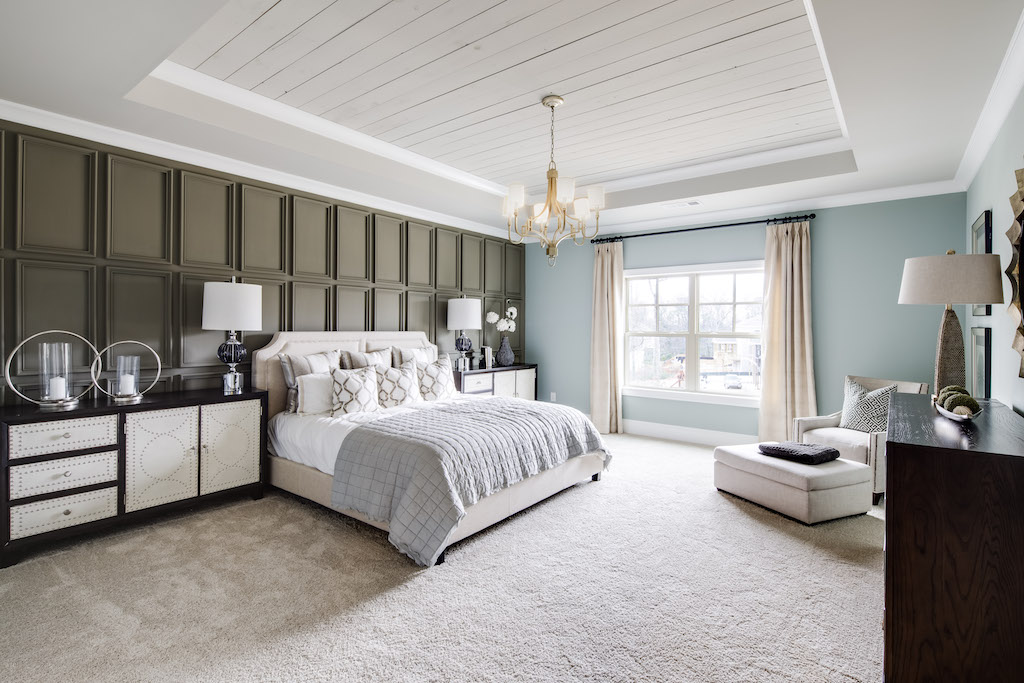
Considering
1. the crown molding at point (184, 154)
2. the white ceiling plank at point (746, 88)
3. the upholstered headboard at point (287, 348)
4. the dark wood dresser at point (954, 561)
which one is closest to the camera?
the dark wood dresser at point (954, 561)

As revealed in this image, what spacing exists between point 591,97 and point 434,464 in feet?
7.91

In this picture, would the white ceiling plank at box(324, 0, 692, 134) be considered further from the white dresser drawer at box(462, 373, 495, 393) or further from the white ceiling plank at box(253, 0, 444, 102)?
the white dresser drawer at box(462, 373, 495, 393)

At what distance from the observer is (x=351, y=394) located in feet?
12.7

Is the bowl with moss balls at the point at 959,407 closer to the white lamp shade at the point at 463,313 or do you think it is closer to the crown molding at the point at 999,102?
the crown molding at the point at 999,102

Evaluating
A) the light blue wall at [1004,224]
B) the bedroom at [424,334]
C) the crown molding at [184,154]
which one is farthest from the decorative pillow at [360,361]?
the light blue wall at [1004,224]

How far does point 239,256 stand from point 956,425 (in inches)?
175

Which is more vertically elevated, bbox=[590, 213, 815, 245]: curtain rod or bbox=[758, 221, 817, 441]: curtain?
bbox=[590, 213, 815, 245]: curtain rod

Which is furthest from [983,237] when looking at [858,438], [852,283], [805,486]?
[805,486]

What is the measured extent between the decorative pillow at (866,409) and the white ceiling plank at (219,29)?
4.64 meters

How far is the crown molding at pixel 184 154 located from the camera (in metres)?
3.01

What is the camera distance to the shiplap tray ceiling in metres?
2.20

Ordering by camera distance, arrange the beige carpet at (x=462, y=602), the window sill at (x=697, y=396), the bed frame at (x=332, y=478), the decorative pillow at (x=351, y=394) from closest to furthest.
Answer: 1. the beige carpet at (x=462, y=602)
2. the bed frame at (x=332, y=478)
3. the decorative pillow at (x=351, y=394)
4. the window sill at (x=697, y=396)

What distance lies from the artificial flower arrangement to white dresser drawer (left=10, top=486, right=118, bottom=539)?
13.1 ft

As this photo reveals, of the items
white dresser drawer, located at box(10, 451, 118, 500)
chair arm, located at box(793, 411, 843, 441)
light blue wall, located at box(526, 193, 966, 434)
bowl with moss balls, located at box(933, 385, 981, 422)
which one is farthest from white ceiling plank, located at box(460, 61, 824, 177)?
white dresser drawer, located at box(10, 451, 118, 500)
